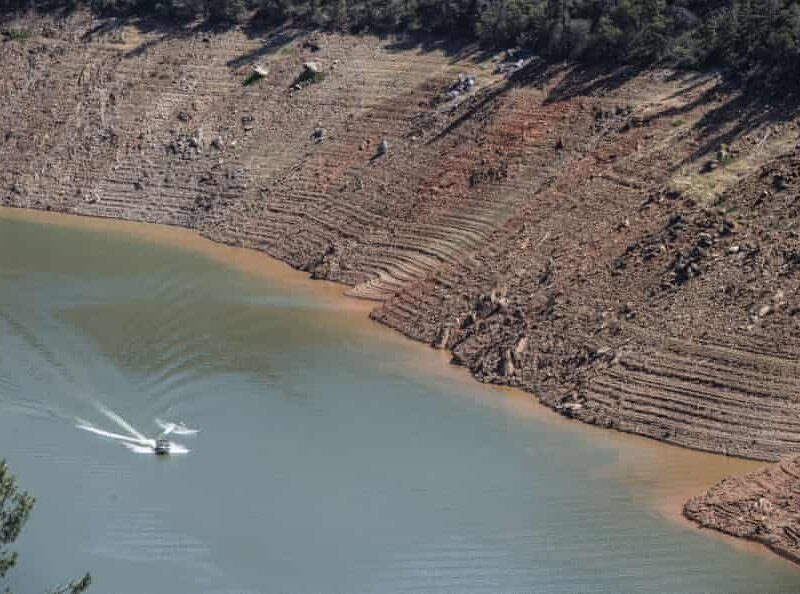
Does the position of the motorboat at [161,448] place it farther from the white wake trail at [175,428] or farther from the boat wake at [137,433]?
the white wake trail at [175,428]

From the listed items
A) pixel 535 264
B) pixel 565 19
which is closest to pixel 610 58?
pixel 565 19

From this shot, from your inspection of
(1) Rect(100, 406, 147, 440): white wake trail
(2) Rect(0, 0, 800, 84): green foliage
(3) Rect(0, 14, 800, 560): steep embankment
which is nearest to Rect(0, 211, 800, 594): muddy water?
(1) Rect(100, 406, 147, 440): white wake trail

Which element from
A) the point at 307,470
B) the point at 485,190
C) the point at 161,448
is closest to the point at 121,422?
the point at 161,448

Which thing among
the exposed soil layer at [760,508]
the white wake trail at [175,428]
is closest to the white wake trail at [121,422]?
the white wake trail at [175,428]

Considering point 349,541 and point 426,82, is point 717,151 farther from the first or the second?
point 349,541

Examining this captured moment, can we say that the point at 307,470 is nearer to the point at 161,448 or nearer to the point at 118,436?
the point at 161,448
